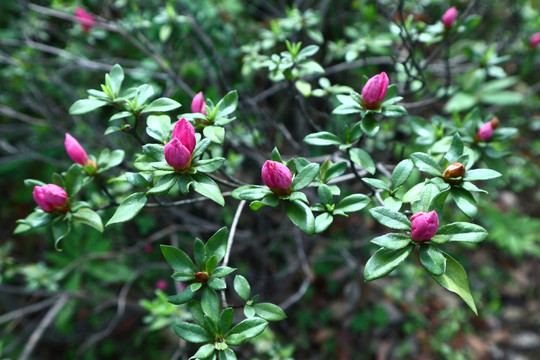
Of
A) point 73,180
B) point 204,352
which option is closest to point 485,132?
point 204,352

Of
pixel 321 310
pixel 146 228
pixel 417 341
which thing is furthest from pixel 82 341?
pixel 417 341

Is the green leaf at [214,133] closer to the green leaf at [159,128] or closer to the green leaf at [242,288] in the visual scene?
the green leaf at [159,128]

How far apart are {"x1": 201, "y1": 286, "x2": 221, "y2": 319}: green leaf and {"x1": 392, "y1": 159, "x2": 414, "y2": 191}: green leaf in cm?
58

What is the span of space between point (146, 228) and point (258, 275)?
0.83 m

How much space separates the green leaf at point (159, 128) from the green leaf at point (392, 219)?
599 millimetres

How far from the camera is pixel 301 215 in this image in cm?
99

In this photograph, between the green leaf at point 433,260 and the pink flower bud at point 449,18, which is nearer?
the green leaf at point 433,260

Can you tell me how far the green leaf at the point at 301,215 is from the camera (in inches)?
38.0

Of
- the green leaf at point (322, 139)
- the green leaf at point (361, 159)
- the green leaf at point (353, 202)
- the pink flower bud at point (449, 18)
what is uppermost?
the pink flower bud at point (449, 18)

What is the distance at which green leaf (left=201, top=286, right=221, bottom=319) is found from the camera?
0.98 meters

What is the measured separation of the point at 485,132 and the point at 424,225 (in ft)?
2.01

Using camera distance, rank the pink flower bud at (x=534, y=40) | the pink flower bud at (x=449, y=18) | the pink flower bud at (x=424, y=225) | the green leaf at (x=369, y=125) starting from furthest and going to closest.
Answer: the pink flower bud at (x=534, y=40), the pink flower bud at (x=449, y=18), the green leaf at (x=369, y=125), the pink flower bud at (x=424, y=225)

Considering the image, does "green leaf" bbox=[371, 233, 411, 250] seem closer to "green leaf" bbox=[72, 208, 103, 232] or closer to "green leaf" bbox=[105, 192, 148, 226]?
"green leaf" bbox=[105, 192, 148, 226]

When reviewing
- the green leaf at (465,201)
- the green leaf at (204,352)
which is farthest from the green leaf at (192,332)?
the green leaf at (465,201)
